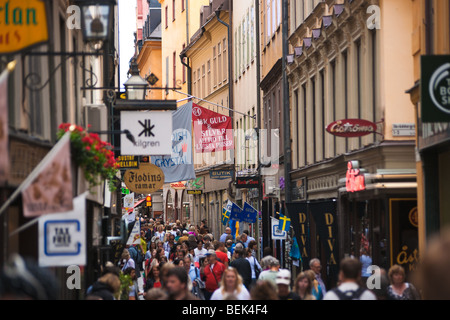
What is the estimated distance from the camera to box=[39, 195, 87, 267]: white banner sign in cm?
875

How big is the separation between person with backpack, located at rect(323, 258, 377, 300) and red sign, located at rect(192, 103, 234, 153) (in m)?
23.0

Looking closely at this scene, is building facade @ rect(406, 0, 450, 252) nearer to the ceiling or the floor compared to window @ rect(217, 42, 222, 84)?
nearer to the floor

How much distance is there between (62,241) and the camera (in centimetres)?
877

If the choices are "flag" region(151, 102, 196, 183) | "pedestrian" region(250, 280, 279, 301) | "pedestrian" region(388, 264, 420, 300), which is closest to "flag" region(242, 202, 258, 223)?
"flag" region(151, 102, 196, 183)

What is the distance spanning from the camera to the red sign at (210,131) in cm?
3158

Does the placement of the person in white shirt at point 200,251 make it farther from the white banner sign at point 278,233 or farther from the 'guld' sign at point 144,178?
the 'guld' sign at point 144,178

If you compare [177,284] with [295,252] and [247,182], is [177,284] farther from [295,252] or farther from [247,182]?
[247,182]

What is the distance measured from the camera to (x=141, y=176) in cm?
2634

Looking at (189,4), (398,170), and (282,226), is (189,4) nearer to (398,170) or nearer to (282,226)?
(282,226)

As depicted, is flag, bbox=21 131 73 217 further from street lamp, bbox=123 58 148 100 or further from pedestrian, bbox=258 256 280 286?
street lamp, bbox=123 58 148 100

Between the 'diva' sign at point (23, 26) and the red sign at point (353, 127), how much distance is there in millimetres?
9193

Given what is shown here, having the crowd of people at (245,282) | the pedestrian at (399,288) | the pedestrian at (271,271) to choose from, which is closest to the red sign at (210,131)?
the crowd of people at (245,282)
